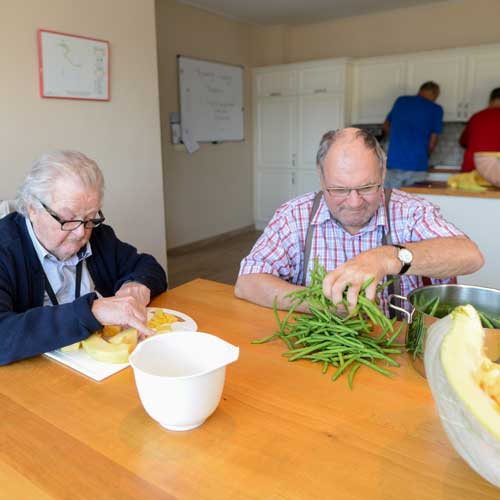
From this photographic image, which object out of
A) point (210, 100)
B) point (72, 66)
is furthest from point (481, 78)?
point (72, 66)

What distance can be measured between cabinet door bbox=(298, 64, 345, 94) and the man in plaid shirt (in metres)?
4.57

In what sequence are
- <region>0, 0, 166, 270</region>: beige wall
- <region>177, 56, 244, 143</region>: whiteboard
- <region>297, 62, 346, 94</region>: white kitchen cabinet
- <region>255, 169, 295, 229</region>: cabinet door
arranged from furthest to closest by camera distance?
<region>255, 169, 295, 229</region>: cabinet door → <region>297, 62, 346, 94</region>: white kitchen cabinet → <region>177, 56, 244, 143</region>: whiteboard → <region>0, 0, 166, 270</region>: beige wall

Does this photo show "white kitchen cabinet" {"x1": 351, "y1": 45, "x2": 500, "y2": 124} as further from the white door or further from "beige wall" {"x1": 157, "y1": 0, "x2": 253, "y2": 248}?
"beige wall" {"x1": 157, "y1": 0, "x2": 253, "y2": 248}

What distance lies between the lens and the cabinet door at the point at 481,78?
5.12m

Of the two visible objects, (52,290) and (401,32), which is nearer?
(52,290)

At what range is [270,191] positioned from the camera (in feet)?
22.4

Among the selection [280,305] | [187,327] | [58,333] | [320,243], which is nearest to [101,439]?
[58,333]

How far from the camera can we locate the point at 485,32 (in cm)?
538

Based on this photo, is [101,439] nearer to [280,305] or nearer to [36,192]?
[280,305]

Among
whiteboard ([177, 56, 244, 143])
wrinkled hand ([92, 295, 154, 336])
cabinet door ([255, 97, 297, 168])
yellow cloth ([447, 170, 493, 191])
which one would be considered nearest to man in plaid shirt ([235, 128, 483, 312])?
wrinkled hand ([92, 295, 154, 336])

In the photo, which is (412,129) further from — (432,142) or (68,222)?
(68,222)

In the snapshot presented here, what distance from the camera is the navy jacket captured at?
110cm

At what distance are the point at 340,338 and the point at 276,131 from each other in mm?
5772

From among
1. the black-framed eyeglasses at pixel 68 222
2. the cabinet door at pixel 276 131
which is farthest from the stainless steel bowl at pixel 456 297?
the cabinet door at pixel 276 131
